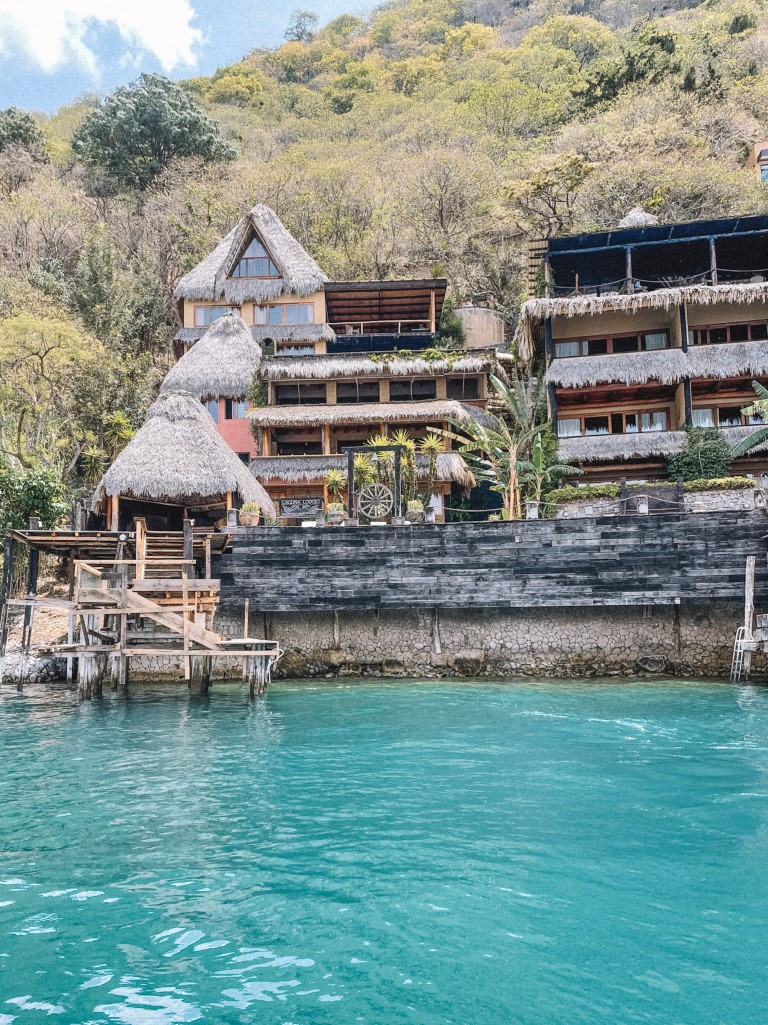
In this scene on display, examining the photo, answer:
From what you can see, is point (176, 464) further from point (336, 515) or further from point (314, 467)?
point (314, 467)

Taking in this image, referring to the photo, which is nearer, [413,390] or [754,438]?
[754,438]

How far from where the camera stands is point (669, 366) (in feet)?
86.6

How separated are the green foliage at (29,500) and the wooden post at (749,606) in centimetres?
2015

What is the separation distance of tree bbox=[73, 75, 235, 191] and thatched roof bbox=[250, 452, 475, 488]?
30.0m

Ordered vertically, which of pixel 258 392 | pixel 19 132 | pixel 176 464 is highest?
pixel 19 132

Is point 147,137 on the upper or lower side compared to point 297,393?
upper

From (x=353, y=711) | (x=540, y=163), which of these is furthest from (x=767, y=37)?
A: (x=353, y=711)

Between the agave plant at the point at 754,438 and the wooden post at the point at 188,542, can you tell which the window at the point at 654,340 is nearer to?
the agave plant at the point at 754,438

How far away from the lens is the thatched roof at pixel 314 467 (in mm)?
27500

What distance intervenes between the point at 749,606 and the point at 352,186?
35688mm

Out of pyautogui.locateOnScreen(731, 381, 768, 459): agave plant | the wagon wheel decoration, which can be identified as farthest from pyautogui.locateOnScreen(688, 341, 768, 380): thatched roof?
the wagon wheel decoration

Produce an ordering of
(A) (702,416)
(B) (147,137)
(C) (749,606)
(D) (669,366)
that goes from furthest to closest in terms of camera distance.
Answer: (B) (147,137), (A) (702,416), (D) (669,366), (C) (749,606)

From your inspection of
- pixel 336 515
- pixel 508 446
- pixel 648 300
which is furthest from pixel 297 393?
pixel 648 300

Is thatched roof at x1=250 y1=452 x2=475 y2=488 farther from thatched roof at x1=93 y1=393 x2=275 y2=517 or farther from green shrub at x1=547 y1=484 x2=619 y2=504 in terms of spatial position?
thatched roof at x1=93 y1=393 x2=275 y2=517
